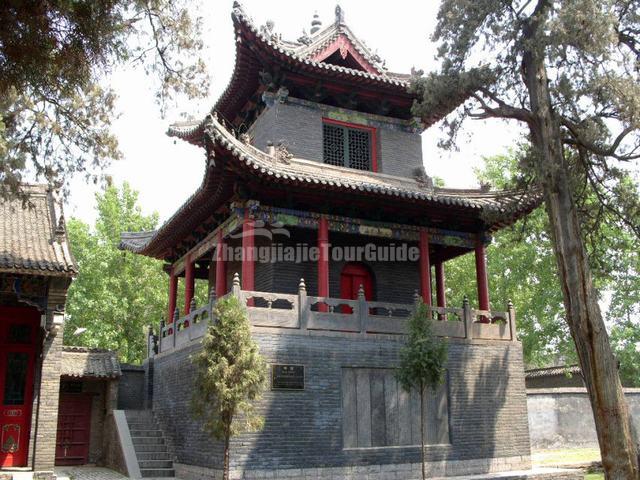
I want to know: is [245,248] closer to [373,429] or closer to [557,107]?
[373,429]

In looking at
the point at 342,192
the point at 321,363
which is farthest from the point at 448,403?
the point at 342,192

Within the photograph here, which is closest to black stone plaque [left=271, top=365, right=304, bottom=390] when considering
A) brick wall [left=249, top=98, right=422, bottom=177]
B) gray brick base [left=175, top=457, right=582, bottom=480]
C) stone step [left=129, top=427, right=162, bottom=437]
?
gray brick base [left=175, top=457, right=582, bottom=480]

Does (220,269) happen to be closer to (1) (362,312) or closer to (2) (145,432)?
(1) (362,312)

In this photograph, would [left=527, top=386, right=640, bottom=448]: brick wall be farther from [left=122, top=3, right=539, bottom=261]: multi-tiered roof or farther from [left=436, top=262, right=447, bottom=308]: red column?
[left=122, top=3, right=539, bottom=261]: multi-tiered roof

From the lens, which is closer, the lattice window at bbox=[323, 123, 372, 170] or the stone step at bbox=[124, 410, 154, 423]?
the stone step at bbox=[124, 410, 154, 423]

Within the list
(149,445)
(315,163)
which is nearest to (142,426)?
(149,445)

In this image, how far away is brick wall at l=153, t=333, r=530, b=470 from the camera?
37.4ft

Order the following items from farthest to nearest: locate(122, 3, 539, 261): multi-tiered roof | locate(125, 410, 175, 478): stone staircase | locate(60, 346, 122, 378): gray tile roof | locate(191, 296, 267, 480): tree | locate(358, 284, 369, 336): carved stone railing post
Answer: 1. locate(60, 346, 122, 378): gray tile roof
2. locate(125, 410, 175, 478): stone staircase
3. locate(358, 284, 369, 336): carved stone railing post
4. locate(122, 3, 539, 261): multi-tiered roof
5. locate(191, 296, 267, 480): tree

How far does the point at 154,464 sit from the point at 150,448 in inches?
24.6

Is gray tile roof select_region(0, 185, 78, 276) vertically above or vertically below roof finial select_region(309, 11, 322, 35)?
below

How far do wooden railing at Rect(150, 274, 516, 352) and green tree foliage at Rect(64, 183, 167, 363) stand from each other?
12806 mm

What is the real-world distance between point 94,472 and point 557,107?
12.2 metres

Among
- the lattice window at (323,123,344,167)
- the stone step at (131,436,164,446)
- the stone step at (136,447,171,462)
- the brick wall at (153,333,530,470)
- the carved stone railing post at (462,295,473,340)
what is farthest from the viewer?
the lattice window at (323,123,344,167)

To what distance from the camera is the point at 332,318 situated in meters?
12.5
